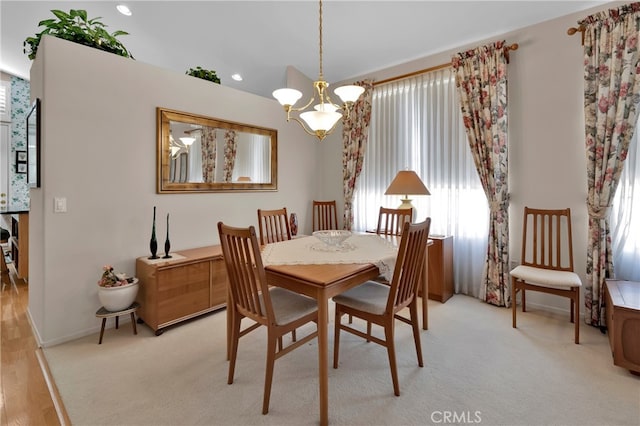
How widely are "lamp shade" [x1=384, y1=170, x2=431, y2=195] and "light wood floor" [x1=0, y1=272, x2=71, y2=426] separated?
10.2 feet

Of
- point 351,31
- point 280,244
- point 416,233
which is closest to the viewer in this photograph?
point 416,233

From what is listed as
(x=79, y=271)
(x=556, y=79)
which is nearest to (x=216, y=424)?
(x=79, y=271)

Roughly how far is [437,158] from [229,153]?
8.18 ft

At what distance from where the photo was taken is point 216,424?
5.36 ft

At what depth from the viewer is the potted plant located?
8.27 ft

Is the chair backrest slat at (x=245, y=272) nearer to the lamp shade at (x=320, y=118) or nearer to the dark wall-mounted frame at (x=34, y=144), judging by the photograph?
the lamp shade at (x=320, y=118)

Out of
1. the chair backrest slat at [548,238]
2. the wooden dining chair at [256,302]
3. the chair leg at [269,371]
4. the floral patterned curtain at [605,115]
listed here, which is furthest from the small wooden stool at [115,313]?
the floral patterned curtain at [605,115]

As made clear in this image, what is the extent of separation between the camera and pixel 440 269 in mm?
3377

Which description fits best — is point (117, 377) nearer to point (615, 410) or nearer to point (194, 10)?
point (615, 410)

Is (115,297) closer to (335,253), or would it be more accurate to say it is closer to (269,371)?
(269,371)

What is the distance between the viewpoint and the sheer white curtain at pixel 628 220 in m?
2.66

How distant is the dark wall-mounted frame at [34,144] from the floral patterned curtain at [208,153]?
1337 mm

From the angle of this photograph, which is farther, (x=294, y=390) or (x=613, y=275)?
(x=613, y=275)

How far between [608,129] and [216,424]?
367cm
